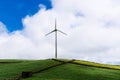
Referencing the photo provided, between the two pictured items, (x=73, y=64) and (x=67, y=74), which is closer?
(x=67, y=74)

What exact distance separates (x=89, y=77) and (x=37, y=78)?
54.7 feet

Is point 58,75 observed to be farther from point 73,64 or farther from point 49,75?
point 73,64

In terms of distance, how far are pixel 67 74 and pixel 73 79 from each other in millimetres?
8856

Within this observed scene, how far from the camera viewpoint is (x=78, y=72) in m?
113

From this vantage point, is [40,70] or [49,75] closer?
[49,75]

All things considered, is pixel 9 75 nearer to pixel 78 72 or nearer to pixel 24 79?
pixel 24 79

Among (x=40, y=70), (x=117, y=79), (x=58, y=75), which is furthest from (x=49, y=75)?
(x=117, y=79)

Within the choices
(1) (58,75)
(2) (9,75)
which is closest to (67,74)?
(1) (58,75)

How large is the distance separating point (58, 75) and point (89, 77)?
10.1m

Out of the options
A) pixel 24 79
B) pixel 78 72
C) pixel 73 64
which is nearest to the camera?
pixel 24 79

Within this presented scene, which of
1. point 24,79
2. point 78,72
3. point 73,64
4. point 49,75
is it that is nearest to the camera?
point 24,79

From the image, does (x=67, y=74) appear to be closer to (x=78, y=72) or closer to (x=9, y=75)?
(x=78, y=72)

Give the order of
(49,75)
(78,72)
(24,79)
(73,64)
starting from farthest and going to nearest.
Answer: (73,64), (78,72), (49,75), (24,79)

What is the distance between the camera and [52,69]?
385 feet
